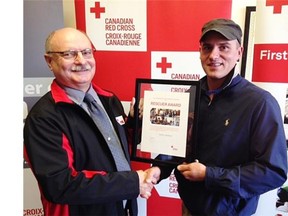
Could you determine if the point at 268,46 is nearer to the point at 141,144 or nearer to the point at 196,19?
the point at 196,19

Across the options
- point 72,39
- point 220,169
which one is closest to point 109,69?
point 72,39

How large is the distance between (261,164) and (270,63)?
840 mm

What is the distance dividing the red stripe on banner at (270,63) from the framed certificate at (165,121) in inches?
29.0

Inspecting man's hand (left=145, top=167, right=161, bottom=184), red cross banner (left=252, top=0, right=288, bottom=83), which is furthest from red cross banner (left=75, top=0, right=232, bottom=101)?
man's hand (left=145, top=167, right=161, bottom=184)

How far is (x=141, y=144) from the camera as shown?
4.36 ft

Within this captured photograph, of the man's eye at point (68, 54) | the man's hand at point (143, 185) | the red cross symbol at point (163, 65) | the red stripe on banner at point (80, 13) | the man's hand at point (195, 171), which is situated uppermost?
the red stripe on banner at point (80, 13)

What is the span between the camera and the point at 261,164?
3.52 feet

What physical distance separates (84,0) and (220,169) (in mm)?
1501

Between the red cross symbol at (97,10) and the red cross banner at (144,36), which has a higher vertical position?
the red cross symbol at (97,10)

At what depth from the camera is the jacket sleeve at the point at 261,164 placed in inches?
41.8

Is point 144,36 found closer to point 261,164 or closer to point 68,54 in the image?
point 68,54

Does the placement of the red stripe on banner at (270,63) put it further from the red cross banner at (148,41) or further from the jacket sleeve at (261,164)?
the jacket sleeve at (261,164)

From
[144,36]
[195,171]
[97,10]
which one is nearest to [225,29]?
[195,171]

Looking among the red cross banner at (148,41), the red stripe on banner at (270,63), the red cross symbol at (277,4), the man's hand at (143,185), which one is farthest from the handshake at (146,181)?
the red cross symbol at (277,4)
